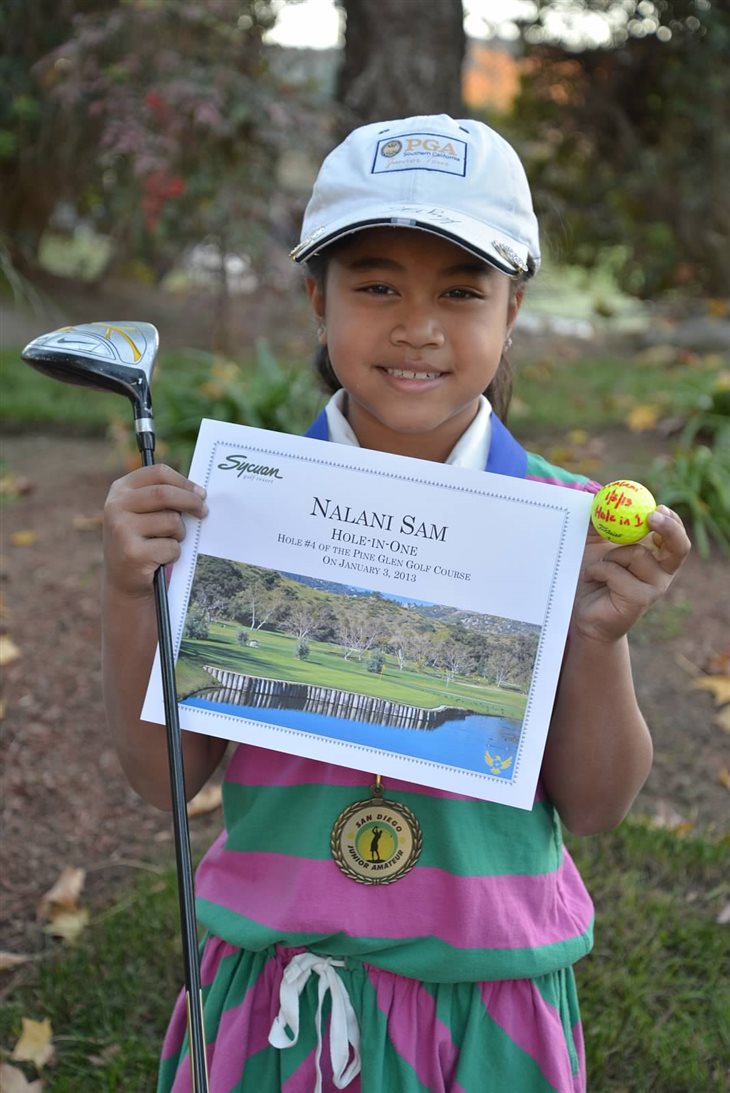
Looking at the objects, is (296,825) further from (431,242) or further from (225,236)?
(225,236)

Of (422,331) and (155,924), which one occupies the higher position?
(422,331)

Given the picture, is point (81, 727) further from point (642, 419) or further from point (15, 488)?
point (642, 419)

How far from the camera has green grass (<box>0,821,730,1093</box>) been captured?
2.11 meters

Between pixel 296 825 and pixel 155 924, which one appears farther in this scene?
pixel 155 924

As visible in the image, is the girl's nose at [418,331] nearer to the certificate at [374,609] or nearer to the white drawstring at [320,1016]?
the certificate at [374,609]

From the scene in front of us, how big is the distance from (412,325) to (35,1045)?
1.63 metres

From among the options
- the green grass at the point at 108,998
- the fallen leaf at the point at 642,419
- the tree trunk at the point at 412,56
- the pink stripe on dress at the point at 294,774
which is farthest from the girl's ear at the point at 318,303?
the fallen leaf at the point at 642,419

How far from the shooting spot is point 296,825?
1466 millimetres

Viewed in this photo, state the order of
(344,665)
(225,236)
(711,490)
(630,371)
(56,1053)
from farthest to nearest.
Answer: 1. (630,371)
2. (225,236)
3. (711,490)
4. (56,1053)
5. (344,665)

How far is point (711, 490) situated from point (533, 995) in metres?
3.23

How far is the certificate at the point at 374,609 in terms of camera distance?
133 cm

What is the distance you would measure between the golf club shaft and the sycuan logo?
0.31 ft

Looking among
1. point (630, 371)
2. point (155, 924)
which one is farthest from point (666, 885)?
point (630, 371)

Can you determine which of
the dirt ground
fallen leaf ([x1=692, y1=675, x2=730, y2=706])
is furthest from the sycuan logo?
fallen leaf ([x1=692, y1=675, x2=730, y2=706])
